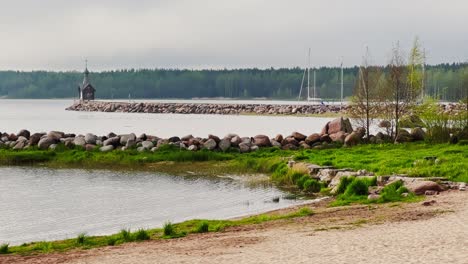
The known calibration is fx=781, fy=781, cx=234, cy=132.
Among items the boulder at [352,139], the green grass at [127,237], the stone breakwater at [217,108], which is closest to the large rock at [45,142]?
the boulder at [352,139]

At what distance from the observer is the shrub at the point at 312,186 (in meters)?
26.8

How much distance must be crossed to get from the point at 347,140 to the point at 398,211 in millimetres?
21210

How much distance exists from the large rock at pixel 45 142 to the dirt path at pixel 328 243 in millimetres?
25754

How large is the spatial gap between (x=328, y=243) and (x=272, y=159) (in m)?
20.3

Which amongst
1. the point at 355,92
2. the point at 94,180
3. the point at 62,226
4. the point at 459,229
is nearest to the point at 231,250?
the point at 459,229

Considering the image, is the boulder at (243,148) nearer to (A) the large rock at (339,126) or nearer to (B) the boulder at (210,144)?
(B) the boulder at (210,144)

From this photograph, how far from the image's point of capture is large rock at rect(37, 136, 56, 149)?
4186 cm

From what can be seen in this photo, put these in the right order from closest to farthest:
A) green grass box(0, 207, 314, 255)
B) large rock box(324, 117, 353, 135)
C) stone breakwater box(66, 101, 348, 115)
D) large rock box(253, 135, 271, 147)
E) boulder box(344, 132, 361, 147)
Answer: green grass box(0, 207, 314, 255), boulder box(344, 132, 361, 147), large rock box(253, 135, 271, 147), large rock box(324, 117, 353, 135), stone breakwater box(66, 101, 348, 115)

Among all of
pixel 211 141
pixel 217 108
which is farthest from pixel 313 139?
pixel 217 108

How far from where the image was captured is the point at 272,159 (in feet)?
116

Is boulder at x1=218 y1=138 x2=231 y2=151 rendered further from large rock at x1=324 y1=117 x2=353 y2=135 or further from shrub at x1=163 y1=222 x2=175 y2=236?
shrub at x1=163 y1=222 x2=175 y2=236

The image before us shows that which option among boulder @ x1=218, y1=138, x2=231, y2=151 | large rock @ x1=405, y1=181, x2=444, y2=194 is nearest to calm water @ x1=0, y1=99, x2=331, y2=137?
boulder @ x1=218, y1=138, x2=231, y2=151

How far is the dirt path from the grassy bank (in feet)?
23.6

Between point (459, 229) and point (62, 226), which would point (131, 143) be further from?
point (459, 229)
